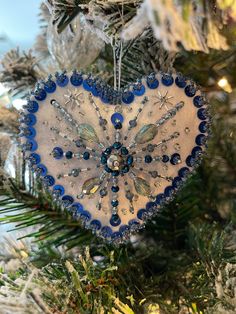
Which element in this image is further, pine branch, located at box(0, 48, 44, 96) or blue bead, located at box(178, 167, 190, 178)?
pine branch, located at box(0, 48, 44, 96)

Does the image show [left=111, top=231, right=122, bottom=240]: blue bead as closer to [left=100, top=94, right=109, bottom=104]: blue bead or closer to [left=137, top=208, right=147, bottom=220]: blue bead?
[left=137, top=208, right=147, bottom=220]: blue bead

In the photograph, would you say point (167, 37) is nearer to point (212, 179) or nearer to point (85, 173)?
point (85, 173)

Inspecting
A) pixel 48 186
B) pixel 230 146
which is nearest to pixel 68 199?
pixel 48 186

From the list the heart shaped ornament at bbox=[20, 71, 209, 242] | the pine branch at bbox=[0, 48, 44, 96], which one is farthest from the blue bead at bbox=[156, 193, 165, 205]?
the pine branch at bbox=[0, 48, 44, 96]

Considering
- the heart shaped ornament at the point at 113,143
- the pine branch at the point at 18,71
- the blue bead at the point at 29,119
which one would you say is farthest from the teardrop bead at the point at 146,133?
the pine branch at the point at 18,71

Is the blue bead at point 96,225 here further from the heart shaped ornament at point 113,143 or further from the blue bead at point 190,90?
the blue bead at point 190,90

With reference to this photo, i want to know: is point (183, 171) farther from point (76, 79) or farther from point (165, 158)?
point (76, 79)
